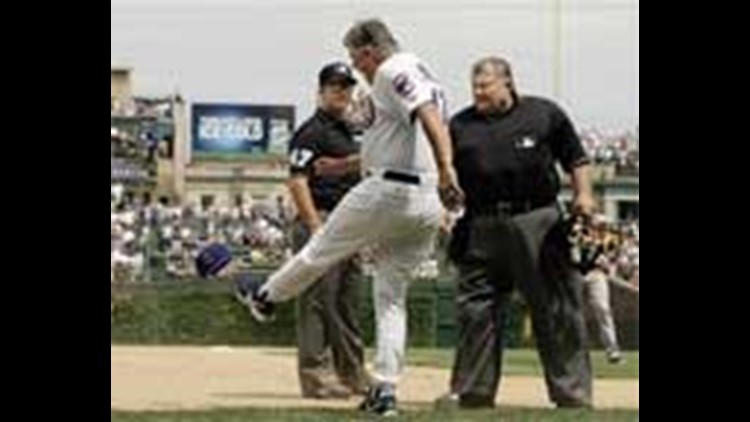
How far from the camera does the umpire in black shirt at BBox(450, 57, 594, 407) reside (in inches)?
314

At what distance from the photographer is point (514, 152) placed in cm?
793

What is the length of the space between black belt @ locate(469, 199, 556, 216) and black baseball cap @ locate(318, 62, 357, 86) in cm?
100

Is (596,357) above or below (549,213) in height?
below

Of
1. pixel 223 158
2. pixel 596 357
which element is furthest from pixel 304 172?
pixel 223 158

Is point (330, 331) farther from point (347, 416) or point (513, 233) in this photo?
point (347, 416)

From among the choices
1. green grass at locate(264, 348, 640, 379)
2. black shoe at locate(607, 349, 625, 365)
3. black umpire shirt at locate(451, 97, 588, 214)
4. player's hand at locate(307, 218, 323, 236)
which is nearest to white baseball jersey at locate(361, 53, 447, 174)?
black umpire shirt at locate(451, 97, 588, 214)

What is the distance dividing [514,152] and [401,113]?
0.94 m

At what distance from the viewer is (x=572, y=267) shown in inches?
325

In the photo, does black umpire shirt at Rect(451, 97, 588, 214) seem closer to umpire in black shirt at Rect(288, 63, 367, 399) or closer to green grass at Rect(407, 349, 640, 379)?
umpire in black shirt at Rect(288, 63, 367, 399)

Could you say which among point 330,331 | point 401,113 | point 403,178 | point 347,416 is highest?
point 401,113

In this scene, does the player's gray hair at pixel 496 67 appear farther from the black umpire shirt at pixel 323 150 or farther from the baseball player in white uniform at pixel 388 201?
the black umpire shirt at pixel 323 150

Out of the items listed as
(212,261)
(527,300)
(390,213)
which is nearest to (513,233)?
(527,300)
